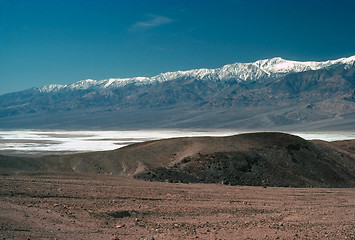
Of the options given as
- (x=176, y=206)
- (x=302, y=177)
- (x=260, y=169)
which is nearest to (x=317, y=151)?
(x=302, y=177)

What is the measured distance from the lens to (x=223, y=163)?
94.7ft

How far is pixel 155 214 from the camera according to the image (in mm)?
13508

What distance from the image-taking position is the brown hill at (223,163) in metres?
27.5

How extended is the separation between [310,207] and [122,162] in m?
17.9

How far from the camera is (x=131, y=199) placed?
634 inches

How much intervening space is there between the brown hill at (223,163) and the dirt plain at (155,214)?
8055mm

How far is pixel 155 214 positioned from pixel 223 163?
16.0 meters

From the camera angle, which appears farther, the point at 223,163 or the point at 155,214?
the point at 223,163

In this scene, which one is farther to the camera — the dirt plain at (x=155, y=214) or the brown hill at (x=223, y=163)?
the brown hill at (x=223, y=163)

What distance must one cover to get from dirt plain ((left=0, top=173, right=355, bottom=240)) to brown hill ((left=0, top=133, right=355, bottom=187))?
8.06m

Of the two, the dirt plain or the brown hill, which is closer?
the dirt plain

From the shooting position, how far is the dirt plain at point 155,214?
10883mm

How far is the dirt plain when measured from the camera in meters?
10.9

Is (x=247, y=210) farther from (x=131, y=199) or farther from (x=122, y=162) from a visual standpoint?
(x=122, y=162)
